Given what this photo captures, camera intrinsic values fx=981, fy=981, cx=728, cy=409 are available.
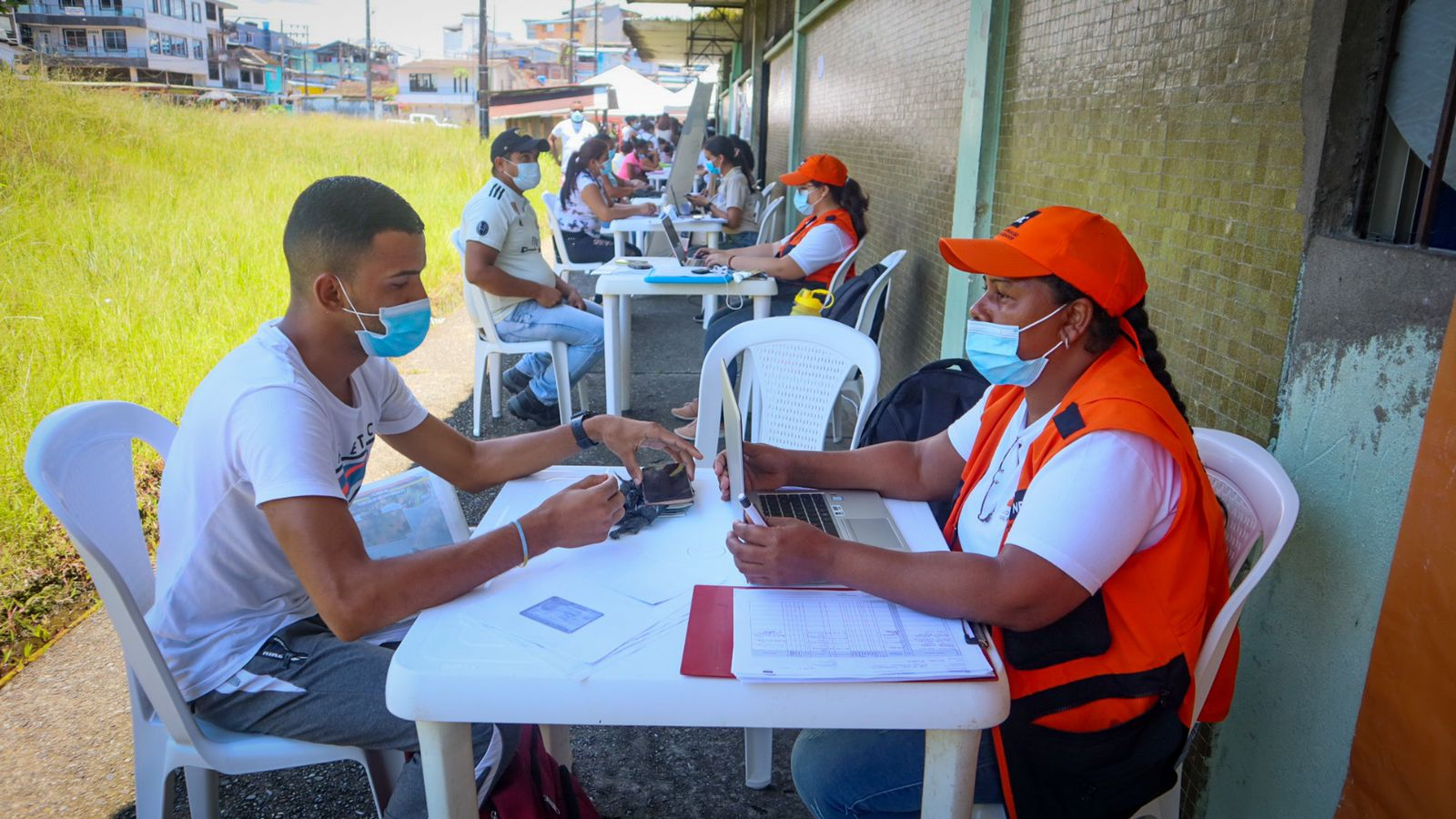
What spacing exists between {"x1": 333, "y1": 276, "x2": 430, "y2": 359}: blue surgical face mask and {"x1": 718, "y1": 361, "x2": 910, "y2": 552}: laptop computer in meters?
0.64

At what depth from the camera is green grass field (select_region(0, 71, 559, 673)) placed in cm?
364

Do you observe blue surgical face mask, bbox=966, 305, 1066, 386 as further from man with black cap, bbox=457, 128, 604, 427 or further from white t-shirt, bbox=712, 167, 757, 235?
white t-shirt, bbox=712, 167, 757, 235

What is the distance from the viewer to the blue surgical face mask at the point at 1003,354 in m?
1.80

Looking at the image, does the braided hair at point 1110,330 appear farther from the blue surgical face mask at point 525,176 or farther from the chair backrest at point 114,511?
the blue surgical face mask at point 525,176

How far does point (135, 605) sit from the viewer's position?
170cm

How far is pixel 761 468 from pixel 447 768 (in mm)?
941

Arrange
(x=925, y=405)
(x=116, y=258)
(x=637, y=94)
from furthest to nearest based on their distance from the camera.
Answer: (x=637, y=94) < (x=116, y=258) < (x=925, y=405)

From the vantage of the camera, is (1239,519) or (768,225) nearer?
(1239,519)

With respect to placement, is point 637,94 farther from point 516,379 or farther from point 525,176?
→ point 516,379

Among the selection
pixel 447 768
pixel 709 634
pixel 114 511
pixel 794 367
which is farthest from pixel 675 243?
pixel 447 768

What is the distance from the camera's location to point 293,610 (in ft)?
6.35

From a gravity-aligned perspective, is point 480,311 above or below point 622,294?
below

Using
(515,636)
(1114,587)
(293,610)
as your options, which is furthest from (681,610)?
(293,610)

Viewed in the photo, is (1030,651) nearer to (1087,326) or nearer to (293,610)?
(1087,326)
